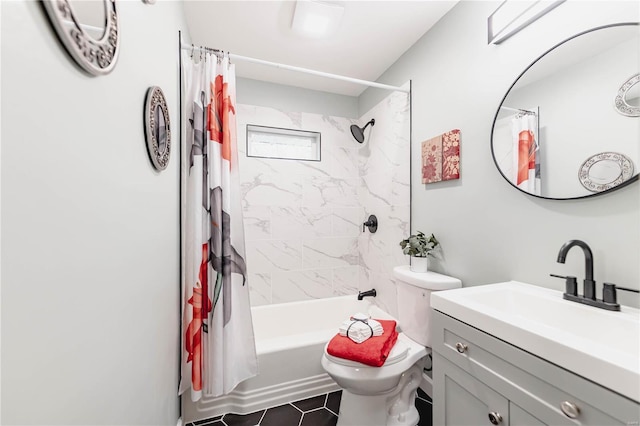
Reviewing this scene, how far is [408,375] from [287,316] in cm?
123

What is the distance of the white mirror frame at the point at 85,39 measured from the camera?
1.42ft

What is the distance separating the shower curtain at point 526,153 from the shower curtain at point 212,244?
143 centimetres

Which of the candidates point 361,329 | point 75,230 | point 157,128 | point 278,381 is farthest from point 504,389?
point 157,128

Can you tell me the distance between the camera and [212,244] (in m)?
1.47

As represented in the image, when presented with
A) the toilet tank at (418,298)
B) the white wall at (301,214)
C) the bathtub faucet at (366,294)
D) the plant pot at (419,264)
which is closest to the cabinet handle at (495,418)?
the toilet tank at (418,298)

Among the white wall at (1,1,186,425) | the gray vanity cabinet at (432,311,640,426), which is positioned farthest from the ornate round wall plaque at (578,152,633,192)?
the white wall at (1,1,186,425)

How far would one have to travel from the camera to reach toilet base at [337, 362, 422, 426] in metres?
1.46

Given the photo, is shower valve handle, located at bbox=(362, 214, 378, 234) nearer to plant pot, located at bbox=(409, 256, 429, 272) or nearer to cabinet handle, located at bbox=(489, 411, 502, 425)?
plant pot, located at bbox=(409, 256, 429, 272)

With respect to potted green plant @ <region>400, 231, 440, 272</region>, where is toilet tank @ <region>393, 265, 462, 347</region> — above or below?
below

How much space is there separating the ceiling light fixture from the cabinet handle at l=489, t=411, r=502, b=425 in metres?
2.03

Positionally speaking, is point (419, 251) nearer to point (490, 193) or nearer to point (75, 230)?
point (490, 193)

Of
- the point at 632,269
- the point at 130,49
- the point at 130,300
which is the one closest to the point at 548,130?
the point at 632,269

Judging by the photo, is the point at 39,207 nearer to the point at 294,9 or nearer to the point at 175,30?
the point at 175,30

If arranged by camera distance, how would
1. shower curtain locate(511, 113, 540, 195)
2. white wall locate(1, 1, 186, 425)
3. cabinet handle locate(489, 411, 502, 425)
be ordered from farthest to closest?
shower curtain locate(511, 113, 540, 195), cabinet handle locate(489, 411, 502, 425), white wall locate(1, 1, 186, 425)
